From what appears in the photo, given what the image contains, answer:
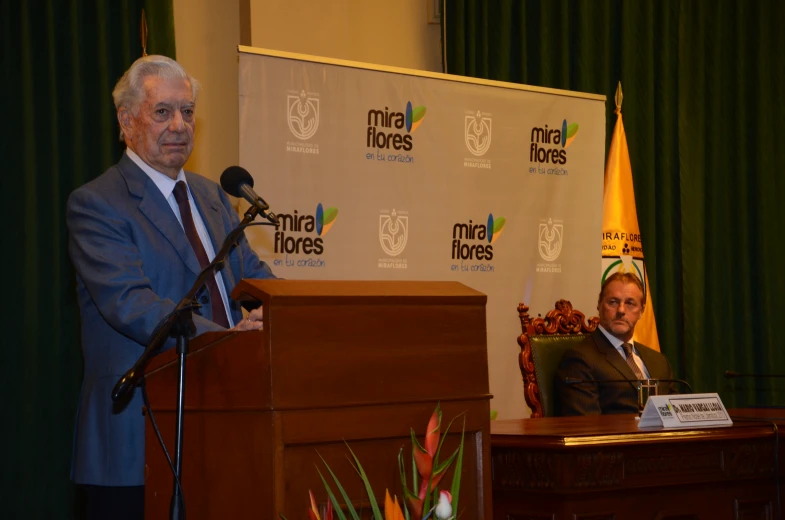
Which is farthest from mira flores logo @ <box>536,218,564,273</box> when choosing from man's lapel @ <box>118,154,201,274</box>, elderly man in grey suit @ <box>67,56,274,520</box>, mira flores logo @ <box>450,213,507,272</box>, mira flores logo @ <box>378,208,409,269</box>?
man's lapel @ <box>118,154,201,274</box>

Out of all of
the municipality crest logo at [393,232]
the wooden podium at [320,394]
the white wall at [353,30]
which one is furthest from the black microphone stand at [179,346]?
the white wall at [353,30]

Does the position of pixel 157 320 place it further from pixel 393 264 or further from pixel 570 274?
pixel 570 274

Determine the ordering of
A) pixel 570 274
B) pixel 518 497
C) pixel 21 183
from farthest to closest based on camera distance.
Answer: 1. pixel 570 274
2. pixel 21 183
3. pixel 518 497

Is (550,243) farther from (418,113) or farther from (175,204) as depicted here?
(175,204)

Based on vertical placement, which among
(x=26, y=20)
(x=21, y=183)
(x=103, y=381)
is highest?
(x=26, y=20)

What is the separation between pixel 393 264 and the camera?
5012 millimetres

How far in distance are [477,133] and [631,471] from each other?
256 cm

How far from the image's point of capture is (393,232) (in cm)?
500

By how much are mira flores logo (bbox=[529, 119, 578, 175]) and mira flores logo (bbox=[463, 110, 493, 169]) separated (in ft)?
1.07

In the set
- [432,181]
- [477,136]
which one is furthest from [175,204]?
[477,136]

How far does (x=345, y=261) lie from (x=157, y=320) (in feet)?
8.89

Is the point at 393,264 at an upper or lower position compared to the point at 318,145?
lower

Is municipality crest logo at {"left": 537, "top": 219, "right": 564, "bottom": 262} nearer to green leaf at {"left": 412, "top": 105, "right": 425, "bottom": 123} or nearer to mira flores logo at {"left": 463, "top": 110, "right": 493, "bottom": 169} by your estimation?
mira flores logo at {"left": 463, "top": 110, "right": 493, "bottom": 169}

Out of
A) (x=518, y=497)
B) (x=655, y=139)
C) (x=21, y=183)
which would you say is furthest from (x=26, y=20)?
(x=655, y=139)
